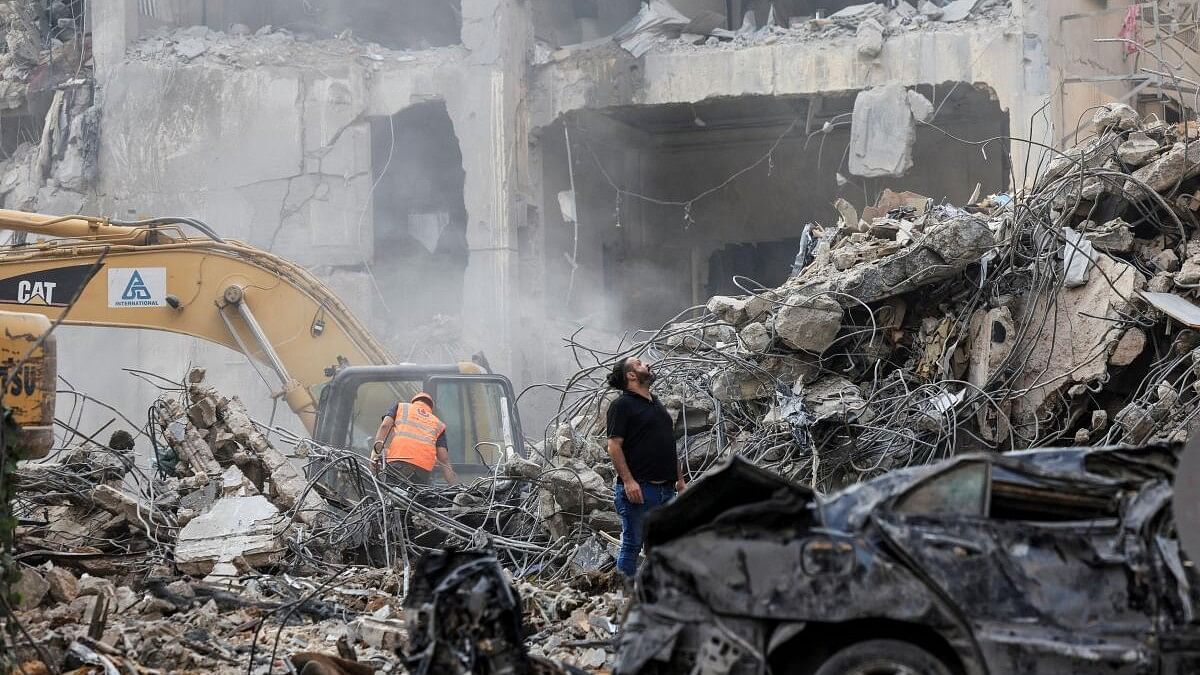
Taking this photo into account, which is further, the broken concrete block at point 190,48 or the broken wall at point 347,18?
the broken wall at point 347,18

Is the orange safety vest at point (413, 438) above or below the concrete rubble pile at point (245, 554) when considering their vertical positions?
above

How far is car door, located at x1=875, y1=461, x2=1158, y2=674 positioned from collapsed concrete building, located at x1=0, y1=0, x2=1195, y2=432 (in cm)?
1346

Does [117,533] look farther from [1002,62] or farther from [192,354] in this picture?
[1002,62]

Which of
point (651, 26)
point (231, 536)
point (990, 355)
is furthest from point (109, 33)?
point (990, 355)

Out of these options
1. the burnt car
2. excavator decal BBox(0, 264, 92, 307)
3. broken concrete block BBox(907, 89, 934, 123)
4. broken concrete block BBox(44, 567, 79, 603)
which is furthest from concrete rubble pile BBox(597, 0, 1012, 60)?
the burnt car

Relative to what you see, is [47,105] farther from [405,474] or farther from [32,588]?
[32,588]

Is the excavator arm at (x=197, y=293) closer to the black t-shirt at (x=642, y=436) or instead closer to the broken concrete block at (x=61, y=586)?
the broken concrete block at (x=61, y=586)

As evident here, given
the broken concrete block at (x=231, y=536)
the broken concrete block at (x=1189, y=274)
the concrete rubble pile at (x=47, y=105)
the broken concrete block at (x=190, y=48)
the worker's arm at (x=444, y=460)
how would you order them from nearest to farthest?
1. the broken concrete block at (x=231, y=536)
2. the broken concrete block at (x=1189, y=274)
3. the worker's arm at (x=444, y=460)
4. the broken concrete block at (x=190, y=48)
5. the concrete rubble pile at (x=47, y=105)

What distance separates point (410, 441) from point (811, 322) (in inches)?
134

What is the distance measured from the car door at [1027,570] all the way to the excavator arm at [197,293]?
26.1ft

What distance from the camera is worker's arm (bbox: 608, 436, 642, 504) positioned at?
8273 mm

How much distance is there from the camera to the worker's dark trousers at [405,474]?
11.1 metres

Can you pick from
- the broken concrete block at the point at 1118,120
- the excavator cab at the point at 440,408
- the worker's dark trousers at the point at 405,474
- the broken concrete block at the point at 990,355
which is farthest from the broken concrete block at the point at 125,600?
the broken concrete block at the point at 1118,120

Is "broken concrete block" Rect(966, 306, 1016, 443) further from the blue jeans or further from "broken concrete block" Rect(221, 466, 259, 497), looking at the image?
"broken concrete block" Rect(221, 466, 259, 497)
